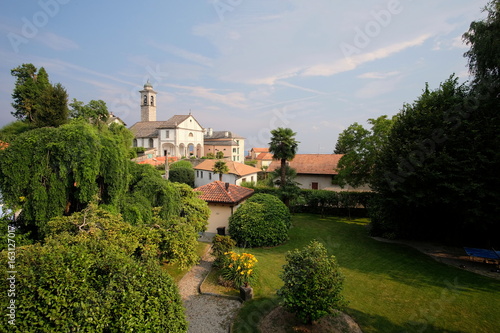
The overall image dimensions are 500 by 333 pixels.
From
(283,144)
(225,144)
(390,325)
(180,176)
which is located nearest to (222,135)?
(225,144)

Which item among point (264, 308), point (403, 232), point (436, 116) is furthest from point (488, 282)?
point (264, 308)

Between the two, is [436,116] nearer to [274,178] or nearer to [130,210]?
[274,178]

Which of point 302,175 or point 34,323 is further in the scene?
point 302,175

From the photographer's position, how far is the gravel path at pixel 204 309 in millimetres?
8359

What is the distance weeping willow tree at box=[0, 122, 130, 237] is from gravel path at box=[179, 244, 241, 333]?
5.60 metres

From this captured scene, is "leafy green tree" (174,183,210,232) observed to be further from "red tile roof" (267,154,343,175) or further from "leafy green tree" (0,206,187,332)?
"red tile roof" (267,154,343,175)

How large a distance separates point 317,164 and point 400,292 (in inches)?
1092

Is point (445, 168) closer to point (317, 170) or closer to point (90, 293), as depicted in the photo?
point (90, 293)

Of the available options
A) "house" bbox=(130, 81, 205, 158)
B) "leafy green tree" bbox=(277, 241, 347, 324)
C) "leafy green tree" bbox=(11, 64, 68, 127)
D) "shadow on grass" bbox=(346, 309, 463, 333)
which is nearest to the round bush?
"shadow on grass" bbox=(346, 309, 463, 333)

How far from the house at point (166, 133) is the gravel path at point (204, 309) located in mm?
50123

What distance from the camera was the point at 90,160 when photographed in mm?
9492

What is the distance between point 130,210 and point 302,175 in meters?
29.1

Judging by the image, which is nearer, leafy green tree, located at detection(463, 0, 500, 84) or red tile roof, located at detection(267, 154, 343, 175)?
leafy green tree, located at detection(463, 0, 500, 84)

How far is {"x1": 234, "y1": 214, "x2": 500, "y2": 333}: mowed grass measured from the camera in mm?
8234
